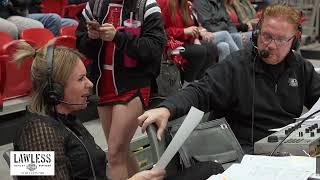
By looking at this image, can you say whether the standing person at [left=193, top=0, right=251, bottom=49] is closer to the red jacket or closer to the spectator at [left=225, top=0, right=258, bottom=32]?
the spectator at [left=225, top=0, right=258, bottom=32]

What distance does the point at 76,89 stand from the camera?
207 cm

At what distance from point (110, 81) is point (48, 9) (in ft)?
10.0

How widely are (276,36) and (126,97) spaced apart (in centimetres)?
88

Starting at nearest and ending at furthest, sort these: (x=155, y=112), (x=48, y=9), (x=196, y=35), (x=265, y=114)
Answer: (x=155, y=112), (x=265, y=114), (x=196, y=35), (x=48, y=9)

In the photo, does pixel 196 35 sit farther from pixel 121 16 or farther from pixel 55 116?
pixel 55 116

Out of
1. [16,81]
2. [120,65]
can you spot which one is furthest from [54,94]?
[16,81]

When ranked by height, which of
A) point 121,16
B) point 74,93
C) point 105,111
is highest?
point 121,16

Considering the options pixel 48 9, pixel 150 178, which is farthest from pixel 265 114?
pixel 48 9

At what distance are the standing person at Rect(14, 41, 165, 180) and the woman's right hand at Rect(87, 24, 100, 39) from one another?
2.06 ft

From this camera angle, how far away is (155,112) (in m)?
1.82

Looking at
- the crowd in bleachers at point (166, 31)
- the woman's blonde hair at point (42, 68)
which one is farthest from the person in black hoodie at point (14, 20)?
the woman's blonde hair at point (42, 68)

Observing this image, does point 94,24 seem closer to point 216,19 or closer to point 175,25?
point 175,25

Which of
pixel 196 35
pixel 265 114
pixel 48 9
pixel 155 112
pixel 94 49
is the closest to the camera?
pixel 155 112

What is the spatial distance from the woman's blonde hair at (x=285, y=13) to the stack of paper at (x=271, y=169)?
2.65ft
